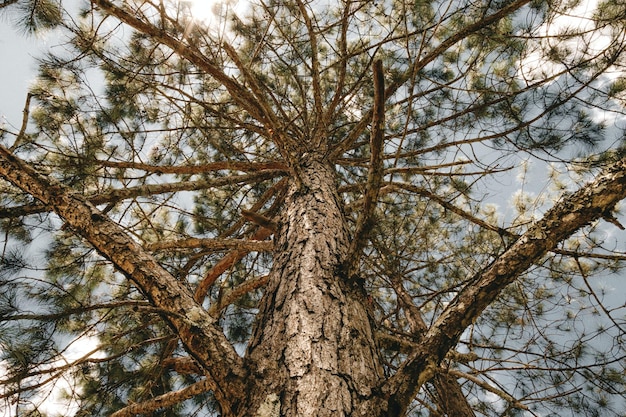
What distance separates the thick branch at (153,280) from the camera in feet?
3.45

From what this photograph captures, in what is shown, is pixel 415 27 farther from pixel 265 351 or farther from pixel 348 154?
pixel 265 351

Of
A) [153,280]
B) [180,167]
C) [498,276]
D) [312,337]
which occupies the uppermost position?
[180,167]

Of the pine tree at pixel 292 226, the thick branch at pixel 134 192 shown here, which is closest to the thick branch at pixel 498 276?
the pine tree at pixel 292 226

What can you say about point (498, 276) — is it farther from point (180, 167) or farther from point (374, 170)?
point (180, 167)

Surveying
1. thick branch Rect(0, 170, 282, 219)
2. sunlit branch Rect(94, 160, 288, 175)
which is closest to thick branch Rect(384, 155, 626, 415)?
thick branch Rect(0, 170, 282, 219)

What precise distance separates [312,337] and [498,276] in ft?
1.87

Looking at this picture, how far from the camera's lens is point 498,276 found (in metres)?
1.04

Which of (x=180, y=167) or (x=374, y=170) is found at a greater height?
(x=180, y=167)

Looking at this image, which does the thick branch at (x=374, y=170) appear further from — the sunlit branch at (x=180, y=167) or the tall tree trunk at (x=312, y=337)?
the sunlit branch at (x=180, y=167)

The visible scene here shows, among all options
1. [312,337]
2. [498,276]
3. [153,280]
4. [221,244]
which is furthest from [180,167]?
[498,276]

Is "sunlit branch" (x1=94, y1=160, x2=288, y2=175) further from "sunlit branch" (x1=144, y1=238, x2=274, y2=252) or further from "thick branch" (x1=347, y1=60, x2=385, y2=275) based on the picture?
"thick branch" (x1=347, y1=60, x2=385, y2=275)

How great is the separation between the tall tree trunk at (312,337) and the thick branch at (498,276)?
112 millimetres

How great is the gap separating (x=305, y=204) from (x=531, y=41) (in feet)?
8.04

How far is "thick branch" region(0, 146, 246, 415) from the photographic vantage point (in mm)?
1051
